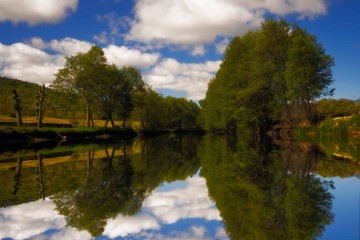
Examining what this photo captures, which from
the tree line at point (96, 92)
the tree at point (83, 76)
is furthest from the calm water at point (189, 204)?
the tree at point (83, 76)

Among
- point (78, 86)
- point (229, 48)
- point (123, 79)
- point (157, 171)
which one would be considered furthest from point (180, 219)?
point (123, 79)

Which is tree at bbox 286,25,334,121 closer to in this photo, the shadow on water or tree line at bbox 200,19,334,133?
tree line at bbox 200,19,334,133

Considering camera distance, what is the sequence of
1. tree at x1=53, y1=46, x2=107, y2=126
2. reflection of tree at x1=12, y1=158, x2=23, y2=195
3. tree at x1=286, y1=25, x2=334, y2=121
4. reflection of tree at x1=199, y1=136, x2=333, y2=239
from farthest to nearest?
tree at x1=53, y1=46, x2=107, y2=126 → tree at x1=286, y1=25, x2=334, y2=121 → reflection of tree at x1=12, y1=158, x2=23, y2=195 → reflection of tree at x1=199, y1=136, x2=333, y2=239

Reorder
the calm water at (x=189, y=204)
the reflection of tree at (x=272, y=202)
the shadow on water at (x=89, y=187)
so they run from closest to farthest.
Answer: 1. the reflection of tree at (x=272, y=202)
2. the calm water at (x=189, y=204)
3. the shadow on water at (x=89, y=187)

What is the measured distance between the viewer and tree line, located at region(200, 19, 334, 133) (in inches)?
1641

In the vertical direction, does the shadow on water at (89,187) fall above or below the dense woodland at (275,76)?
below

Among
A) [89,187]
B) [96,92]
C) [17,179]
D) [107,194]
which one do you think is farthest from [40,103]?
[107,194]

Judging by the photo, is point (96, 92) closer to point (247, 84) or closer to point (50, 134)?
point (50, 134)

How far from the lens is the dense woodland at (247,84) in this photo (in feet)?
138

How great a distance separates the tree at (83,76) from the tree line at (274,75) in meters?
23.9

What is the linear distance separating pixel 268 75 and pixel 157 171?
33.6 metres

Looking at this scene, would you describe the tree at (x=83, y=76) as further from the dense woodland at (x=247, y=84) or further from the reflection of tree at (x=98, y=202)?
the reflection of tree at (x=98, y=202)

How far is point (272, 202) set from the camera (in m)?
9.79

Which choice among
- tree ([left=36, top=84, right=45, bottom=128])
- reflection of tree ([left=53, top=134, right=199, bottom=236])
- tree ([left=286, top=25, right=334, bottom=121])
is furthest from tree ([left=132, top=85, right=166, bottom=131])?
reflection of tree ([left=53, top=134, right=199, bottom=236])
